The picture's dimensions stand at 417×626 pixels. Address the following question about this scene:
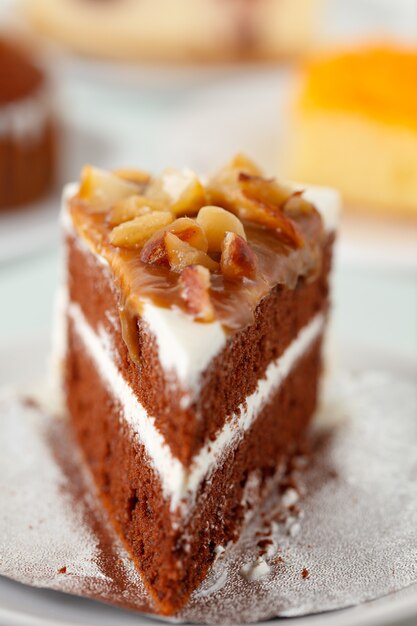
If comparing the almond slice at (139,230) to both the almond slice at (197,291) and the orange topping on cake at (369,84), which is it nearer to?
the almond slice at (197,291)

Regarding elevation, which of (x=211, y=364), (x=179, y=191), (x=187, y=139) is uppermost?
(x=179, y=191)

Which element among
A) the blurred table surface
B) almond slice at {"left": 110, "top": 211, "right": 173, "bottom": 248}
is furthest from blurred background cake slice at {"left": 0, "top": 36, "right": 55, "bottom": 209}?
almond slice at {"left": 110, "top": 211, "right": 173, "bottom": 248}

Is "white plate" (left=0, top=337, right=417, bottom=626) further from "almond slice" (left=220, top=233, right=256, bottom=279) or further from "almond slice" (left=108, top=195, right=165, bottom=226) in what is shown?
"almond slice" (left=108, top=195, right=165, bottom=226)

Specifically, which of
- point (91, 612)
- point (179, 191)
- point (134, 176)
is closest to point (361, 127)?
point (134, 176)

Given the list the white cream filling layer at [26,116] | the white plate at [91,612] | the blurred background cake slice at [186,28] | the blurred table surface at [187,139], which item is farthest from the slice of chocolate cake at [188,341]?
the blurred background cake slice at [186,28]

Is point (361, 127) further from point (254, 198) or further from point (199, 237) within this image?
point (199, 237)

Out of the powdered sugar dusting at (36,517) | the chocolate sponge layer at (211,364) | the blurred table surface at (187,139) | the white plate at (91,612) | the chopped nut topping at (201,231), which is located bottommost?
the blurred table surface at (187,139)
